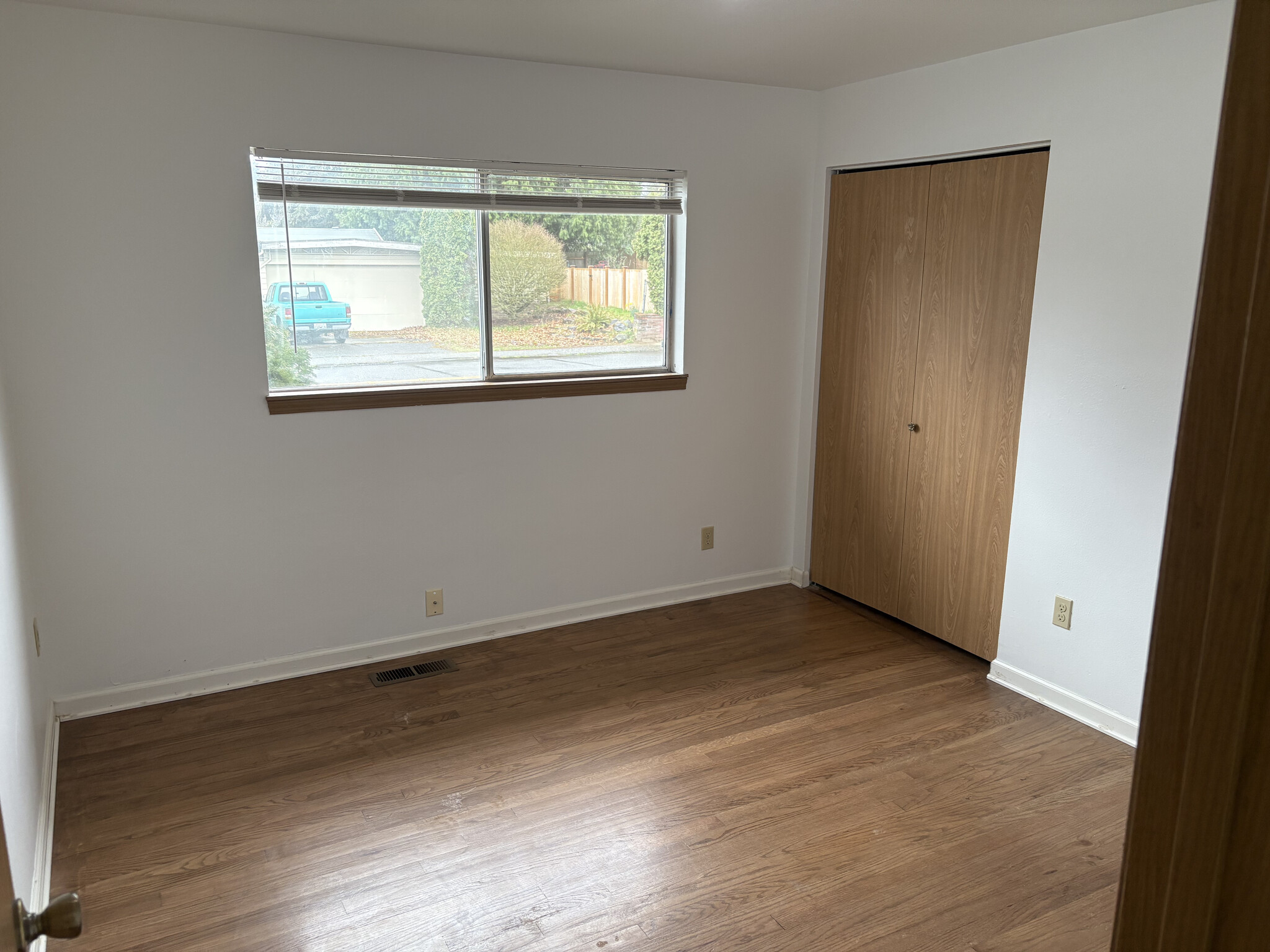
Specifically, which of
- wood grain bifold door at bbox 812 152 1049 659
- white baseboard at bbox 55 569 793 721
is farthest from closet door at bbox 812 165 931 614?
white baseboard at bbox 55 569 793 721

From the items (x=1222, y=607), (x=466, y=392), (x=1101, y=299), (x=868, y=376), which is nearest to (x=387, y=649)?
(x=466, y=392)

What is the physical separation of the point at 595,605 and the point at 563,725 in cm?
101

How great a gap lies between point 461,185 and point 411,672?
1.95 m

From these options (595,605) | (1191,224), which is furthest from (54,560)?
(1191,224)

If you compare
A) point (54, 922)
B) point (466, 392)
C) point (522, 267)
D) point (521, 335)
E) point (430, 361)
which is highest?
point (522, 267)

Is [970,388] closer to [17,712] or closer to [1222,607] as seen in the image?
[1222,607]

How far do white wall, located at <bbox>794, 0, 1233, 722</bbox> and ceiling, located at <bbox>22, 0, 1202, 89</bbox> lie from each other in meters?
0.15

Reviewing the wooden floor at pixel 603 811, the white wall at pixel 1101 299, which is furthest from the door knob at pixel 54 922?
the white wall at pixel 1101 299

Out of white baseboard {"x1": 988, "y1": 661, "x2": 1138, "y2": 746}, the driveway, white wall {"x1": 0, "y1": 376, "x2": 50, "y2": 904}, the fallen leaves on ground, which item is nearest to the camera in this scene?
white wall {"x1": 0, "y1": 376, "x2": 50, "y2": 904}

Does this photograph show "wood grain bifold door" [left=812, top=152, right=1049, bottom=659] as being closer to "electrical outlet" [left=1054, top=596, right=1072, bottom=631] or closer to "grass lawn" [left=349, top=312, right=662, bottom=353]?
"electrical outlet" [left=1054, top=596, right=1072, bottom=631]

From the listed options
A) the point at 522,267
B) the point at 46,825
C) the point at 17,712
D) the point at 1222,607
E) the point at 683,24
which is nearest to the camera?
the point at 1222,607

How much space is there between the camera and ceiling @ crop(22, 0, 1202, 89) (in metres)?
2.71

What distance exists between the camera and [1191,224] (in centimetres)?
269

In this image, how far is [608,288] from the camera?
13.0ft
